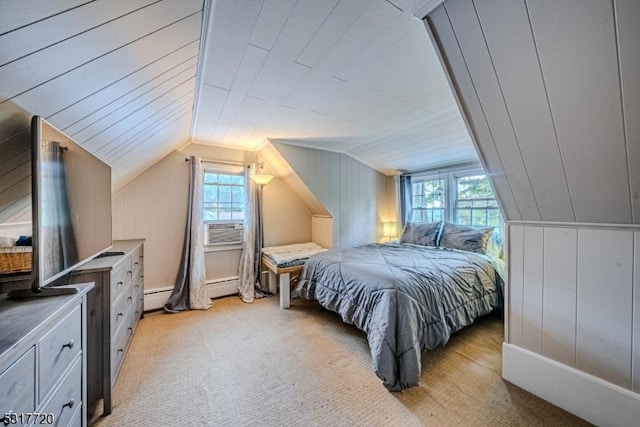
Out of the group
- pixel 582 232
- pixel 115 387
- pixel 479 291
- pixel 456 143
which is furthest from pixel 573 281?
pixel 115 387

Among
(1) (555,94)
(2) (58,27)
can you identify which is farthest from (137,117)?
(1) (555,94)

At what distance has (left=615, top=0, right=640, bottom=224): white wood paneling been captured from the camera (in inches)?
31.8

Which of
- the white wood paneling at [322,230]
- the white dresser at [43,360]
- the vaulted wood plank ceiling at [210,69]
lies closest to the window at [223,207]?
the vaulted wood plank ceiling at [210,69]

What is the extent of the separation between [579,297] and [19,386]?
254 cm

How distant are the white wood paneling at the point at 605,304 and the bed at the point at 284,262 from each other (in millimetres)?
2459

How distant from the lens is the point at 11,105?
0.89 metres

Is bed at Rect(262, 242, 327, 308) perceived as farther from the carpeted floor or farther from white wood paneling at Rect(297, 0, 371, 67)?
white wood paneling at Rect(297, 0, 371, 67)

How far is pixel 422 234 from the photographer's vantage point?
3648mm

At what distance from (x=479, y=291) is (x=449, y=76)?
207cm

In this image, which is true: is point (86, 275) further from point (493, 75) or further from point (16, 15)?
point (493, 75)

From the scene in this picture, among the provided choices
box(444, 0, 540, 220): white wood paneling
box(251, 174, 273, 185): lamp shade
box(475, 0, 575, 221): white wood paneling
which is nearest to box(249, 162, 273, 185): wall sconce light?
box(251, 174, 273, 185): lamp shade

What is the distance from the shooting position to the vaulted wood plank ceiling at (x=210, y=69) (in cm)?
83

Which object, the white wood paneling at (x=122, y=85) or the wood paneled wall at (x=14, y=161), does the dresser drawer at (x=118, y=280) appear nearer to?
the wood paneled wall at (x=14, y=161)

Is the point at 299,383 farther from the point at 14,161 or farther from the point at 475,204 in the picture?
the point at 475,204
